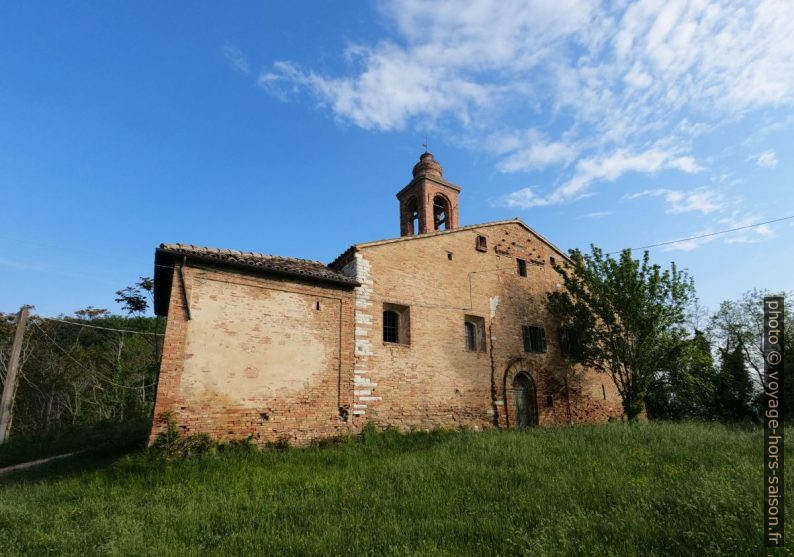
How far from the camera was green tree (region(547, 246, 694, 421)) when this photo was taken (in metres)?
14.9

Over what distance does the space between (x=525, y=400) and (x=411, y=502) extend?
10.3m

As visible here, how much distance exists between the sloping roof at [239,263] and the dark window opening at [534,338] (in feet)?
23.5

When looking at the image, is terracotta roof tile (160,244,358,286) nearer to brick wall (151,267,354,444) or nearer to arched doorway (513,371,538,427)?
brick wall (151,267,354,444)

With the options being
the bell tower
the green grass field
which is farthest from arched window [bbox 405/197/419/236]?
the green grass field

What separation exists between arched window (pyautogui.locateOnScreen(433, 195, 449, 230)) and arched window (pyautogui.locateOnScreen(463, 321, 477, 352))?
541cm

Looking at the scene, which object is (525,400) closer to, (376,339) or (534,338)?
(534,338)

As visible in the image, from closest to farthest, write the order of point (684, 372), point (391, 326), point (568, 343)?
point (391, 326)
point (684, 372)
point (568, 343)

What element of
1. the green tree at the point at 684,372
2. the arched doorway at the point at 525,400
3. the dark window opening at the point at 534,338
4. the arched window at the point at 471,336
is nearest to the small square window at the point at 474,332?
the arched window at the point at 471,336

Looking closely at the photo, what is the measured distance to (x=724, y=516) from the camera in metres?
4.79

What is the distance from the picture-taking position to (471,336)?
14984 mm

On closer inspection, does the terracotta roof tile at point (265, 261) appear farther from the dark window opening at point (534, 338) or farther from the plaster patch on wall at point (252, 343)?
the dark window opening at point (534, 338)

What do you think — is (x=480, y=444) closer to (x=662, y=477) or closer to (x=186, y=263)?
(x=662, y=477)

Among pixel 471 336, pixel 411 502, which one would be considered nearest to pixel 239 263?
pixel 411 502

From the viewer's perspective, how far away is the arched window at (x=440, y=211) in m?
18.9
